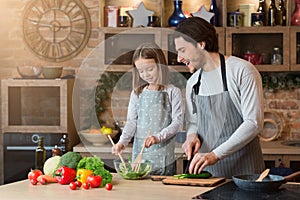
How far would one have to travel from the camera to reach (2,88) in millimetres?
5434

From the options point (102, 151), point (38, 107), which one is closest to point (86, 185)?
point (102, 151)

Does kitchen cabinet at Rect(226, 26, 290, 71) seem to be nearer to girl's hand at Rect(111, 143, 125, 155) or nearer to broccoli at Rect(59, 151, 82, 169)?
girl's hand at Rect(111, 143, 125, 155)

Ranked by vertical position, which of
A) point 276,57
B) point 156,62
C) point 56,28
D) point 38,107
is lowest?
point 38,107

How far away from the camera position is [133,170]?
3273 mm

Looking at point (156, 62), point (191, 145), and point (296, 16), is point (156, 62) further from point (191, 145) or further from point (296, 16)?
point (296, 16)

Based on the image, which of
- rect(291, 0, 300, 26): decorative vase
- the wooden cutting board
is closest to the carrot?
the wooden cutting board

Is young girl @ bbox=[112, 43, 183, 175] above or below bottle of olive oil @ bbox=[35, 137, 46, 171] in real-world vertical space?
above

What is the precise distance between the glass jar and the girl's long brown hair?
4.92 ft

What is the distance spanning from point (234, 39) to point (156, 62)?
165 centimetres

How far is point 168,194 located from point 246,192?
1.16 ft

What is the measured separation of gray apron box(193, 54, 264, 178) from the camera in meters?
3.53

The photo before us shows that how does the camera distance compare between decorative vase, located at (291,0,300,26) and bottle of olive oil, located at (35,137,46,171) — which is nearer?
bottle of olive oil, located at (35,137,46,171)

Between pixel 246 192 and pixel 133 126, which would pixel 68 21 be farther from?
pixel 246 192

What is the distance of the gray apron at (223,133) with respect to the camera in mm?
3529
